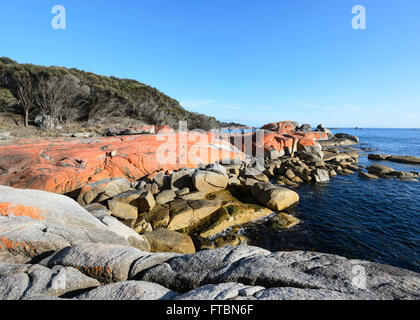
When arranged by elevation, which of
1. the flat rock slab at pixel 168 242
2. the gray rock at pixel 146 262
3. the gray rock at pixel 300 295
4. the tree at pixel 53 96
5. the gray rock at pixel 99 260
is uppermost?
the tree at pixel 53 96

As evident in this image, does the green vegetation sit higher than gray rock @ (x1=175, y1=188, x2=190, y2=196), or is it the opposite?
the green vegetation

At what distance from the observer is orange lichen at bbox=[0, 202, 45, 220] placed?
4057 millimetres

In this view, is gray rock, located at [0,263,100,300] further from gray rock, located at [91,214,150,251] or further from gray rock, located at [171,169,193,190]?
gray rock, located at [171,169,193,190]

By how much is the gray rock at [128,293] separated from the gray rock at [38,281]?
49 centimetres

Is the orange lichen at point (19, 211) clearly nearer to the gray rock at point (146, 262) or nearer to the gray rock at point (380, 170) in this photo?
the gray rock at point (146, 262)

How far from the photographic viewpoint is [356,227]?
7711 mm

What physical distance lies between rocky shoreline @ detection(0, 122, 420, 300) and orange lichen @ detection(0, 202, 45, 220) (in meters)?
0.02

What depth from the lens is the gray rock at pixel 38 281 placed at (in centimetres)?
242

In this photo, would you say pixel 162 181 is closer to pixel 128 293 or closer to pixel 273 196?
pixel 273 196

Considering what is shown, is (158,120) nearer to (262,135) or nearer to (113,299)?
(262,135)

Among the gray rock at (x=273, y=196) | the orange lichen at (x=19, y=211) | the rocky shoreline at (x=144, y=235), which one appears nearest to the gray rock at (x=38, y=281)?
the rocky shoreline at (x=144, y=235)

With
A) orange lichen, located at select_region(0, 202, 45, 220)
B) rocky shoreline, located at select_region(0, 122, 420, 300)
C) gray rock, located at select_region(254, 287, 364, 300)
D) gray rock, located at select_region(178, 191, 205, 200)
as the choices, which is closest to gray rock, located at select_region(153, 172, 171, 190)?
rocky shoreline, located at select_region(0, 122, 420, 300)

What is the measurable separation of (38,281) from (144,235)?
3.25 m

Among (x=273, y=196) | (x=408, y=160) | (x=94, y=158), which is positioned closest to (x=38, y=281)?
(x=94, y=158)
